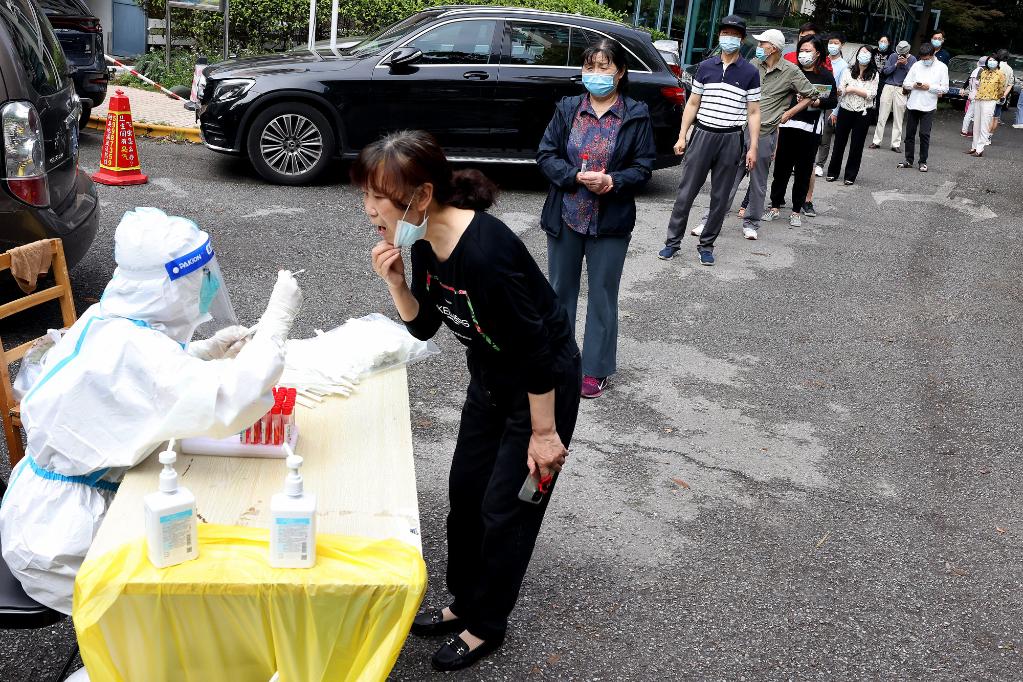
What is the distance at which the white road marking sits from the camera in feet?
38.1

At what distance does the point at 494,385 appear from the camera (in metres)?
2.96

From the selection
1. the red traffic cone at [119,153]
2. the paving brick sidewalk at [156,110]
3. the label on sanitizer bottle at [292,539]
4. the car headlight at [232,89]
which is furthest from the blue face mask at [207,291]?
the paving brick sidewalk at [156,110]

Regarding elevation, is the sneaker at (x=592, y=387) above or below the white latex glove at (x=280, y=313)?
below

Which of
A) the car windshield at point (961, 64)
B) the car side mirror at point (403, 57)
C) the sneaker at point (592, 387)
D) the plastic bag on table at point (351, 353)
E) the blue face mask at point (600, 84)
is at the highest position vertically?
the car windshield at point (961, 64)

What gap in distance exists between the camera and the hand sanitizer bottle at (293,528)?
2.22m

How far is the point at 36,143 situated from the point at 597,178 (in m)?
2.88

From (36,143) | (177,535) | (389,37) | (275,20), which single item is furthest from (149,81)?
(177,535)

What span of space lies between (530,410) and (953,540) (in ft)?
8.24

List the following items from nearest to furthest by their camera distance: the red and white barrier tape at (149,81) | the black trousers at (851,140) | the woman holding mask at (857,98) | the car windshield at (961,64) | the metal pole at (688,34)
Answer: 1. the woman holding mask at (857,98)
2. the black trousers at (851,140)
3. the red and white barrier tape at (149,81)
4. the metal pole at (688,34)
5. the car windshield at (961,64)

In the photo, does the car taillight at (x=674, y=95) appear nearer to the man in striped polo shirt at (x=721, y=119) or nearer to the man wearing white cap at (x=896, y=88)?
the man in striped polo shirt at (x=721, y=119)

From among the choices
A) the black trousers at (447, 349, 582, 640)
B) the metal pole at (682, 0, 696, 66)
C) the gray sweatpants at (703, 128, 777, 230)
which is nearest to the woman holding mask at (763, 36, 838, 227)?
the gray sweatpants at (703, 128, 777, 230)

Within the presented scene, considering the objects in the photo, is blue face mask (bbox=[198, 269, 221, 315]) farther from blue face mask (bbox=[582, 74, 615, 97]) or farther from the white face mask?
blue face mask (bbox=[582, 74, 615, 97])

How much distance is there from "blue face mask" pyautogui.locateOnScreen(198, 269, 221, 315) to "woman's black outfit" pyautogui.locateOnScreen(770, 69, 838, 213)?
759cm

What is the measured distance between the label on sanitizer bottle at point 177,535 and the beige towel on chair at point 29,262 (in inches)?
70.3
